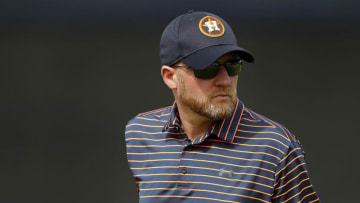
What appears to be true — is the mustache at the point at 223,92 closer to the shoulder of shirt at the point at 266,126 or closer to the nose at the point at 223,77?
the nose at the point at 223,77

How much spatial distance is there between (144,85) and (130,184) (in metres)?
0.72

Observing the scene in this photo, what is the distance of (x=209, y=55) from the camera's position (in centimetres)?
192

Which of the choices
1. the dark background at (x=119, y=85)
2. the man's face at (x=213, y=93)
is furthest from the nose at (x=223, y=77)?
the dark background at (x=119, y=85)

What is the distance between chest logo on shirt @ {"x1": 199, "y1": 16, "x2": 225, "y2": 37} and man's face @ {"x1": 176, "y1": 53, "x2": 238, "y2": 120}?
0.09m

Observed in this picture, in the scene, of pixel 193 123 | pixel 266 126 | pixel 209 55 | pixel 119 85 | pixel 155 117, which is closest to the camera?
pixel 209 55

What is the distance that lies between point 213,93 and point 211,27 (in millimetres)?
238

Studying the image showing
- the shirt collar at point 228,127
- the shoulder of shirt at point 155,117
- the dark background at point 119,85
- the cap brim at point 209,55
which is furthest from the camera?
the dark background at point 119,85

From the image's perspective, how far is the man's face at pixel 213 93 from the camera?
1.97 m

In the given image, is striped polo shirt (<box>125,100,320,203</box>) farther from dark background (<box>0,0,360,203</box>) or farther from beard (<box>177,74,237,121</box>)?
dark background (<box>0,0,360,203</box>)

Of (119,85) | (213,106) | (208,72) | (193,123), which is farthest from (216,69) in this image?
(119,85)

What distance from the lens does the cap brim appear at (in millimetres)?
1902

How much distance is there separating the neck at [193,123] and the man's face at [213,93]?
0.08 meters

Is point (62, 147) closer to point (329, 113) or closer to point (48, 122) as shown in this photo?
point (48, 122)

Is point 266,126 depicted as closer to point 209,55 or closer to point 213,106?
point 213,106
